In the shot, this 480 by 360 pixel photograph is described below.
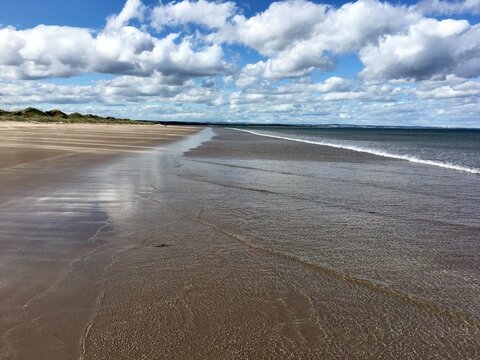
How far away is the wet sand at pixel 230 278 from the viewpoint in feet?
12.8

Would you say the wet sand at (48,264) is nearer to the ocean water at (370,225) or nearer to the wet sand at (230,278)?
the wet sand at (230,278)

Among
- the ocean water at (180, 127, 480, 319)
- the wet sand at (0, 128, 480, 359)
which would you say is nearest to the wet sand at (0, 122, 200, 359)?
the wet sand at (0, 128, 480, 359)

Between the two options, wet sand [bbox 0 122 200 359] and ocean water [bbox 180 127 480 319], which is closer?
wet sand [bbox 0 122 200 359]

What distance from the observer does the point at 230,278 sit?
18.0ft

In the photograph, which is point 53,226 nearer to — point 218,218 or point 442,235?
point 218,218

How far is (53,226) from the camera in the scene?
7797 mm

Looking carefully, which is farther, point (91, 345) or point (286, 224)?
point (286, 224)

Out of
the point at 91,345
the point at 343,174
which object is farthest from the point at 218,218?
the point at 343,174

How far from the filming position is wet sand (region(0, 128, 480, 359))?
3900 mm

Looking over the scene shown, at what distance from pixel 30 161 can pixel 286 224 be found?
46.7ft

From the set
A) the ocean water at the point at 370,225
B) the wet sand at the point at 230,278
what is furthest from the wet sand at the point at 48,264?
the ocean water at the point at 370,225

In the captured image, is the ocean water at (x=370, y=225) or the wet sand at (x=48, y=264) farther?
the ocean water at (x=370, y=225)

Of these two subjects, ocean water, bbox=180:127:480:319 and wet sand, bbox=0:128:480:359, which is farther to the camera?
ocean water, bbox=180:127:480:319

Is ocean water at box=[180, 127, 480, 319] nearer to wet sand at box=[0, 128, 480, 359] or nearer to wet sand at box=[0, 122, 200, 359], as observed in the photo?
wet sand at box=[0, 128, 480, 359]
